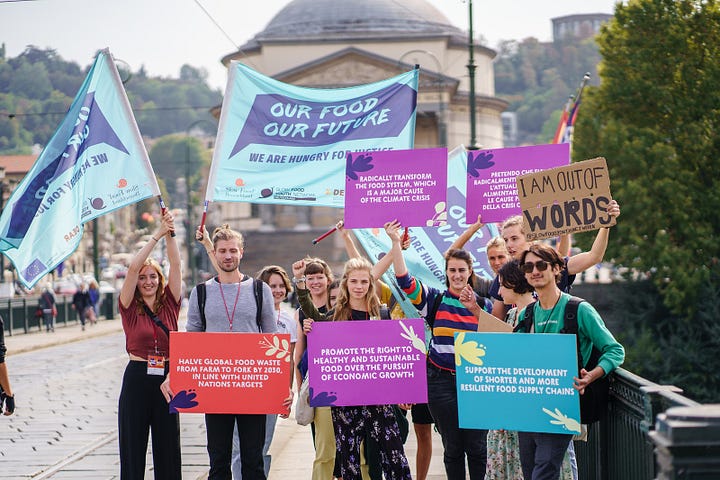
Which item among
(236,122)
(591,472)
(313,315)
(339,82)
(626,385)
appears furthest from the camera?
(339,82)

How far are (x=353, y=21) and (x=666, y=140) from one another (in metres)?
53.2

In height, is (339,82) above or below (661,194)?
above

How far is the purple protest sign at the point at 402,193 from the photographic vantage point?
824cm

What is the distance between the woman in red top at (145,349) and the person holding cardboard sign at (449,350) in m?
1.54

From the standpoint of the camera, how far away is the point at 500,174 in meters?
9.02

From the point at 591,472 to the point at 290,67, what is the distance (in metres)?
75.0

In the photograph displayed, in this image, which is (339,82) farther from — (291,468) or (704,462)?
(704,462)

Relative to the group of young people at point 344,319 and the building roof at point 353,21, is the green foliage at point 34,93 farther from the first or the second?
the building roof at point 353,21

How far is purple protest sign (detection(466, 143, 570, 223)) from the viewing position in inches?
354

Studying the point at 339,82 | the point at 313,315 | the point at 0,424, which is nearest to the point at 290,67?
the point at 339,82

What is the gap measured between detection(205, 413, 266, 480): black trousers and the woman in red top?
421mm

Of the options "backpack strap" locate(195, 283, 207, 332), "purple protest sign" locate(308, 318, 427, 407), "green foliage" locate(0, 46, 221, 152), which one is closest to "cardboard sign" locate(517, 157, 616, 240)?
"purple protest sign" locate(308, 318, 427, 407)

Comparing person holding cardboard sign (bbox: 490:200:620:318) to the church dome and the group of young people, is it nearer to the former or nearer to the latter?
the group of young people

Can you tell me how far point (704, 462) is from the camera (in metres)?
4.07
